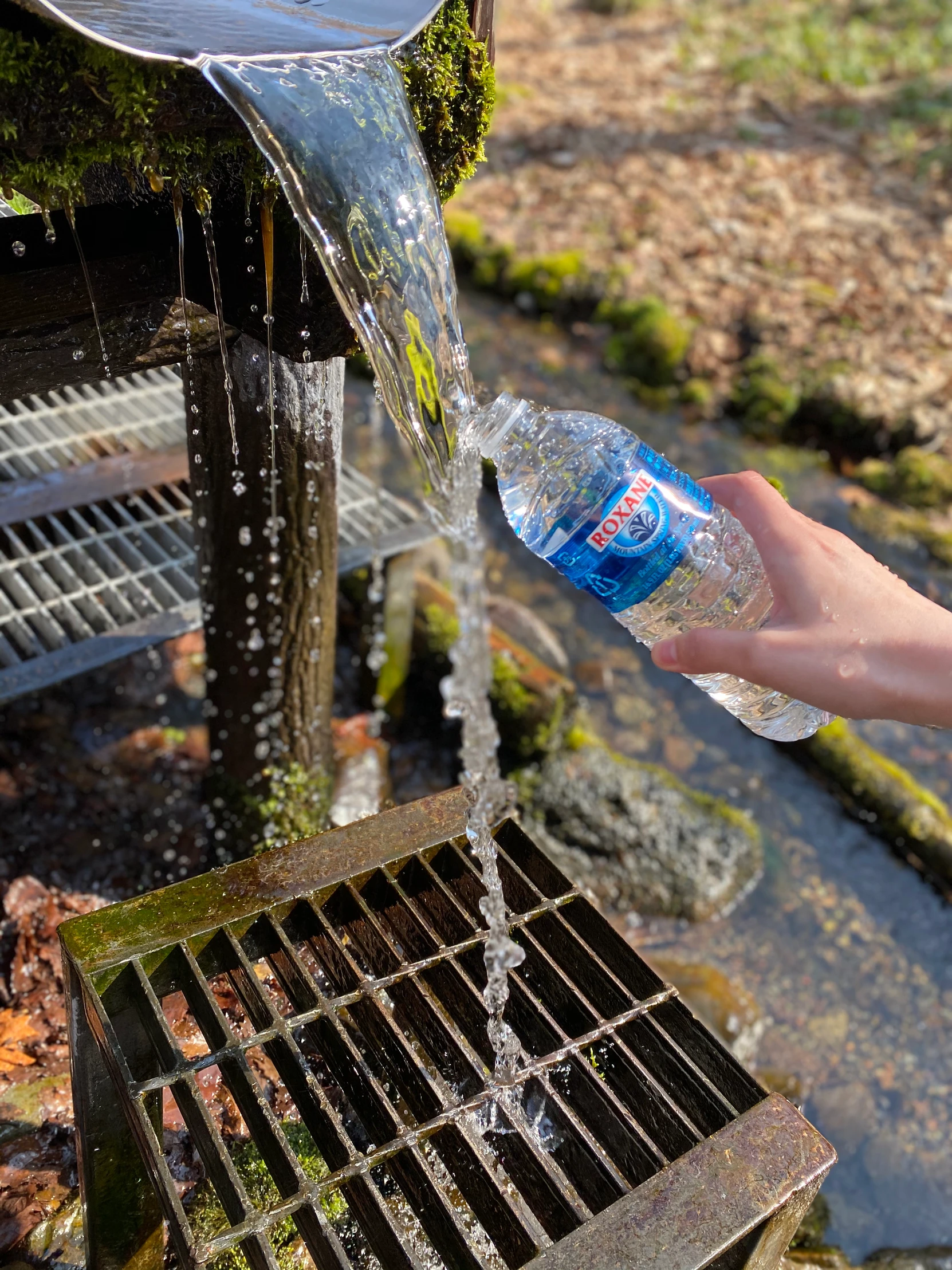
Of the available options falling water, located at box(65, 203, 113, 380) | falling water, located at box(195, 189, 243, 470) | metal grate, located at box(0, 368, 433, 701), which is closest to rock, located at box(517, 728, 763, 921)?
metal grate, located at box(0, 368, 433, 701)

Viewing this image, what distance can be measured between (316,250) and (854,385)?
5523 mm

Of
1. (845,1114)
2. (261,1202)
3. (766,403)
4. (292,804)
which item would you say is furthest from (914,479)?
(261,1202)

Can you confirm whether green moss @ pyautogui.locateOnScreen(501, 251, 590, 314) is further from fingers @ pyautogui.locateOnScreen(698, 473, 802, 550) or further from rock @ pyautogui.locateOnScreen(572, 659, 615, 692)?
fingers @ pyautogui.locateOnScreen(698, 473, 802, 550)

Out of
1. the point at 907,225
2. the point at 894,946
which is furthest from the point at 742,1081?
the point at 907,225

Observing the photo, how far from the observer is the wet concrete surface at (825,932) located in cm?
335

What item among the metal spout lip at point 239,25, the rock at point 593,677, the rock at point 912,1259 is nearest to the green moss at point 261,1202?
the rock at point 912,1259

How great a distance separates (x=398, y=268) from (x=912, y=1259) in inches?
126

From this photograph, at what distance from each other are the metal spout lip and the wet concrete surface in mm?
2361

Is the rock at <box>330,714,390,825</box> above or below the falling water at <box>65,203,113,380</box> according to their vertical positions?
below

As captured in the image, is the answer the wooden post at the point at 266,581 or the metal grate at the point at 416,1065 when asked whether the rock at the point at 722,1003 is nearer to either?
the wooden post at the point at 266,581

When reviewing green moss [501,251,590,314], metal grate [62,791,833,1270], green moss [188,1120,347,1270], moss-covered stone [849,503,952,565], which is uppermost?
metal grate [62,791,833,1270]

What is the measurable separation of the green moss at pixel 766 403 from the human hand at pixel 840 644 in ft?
16.5

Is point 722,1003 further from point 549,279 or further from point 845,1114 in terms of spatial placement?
point 549,279

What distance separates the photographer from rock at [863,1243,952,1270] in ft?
9.68
